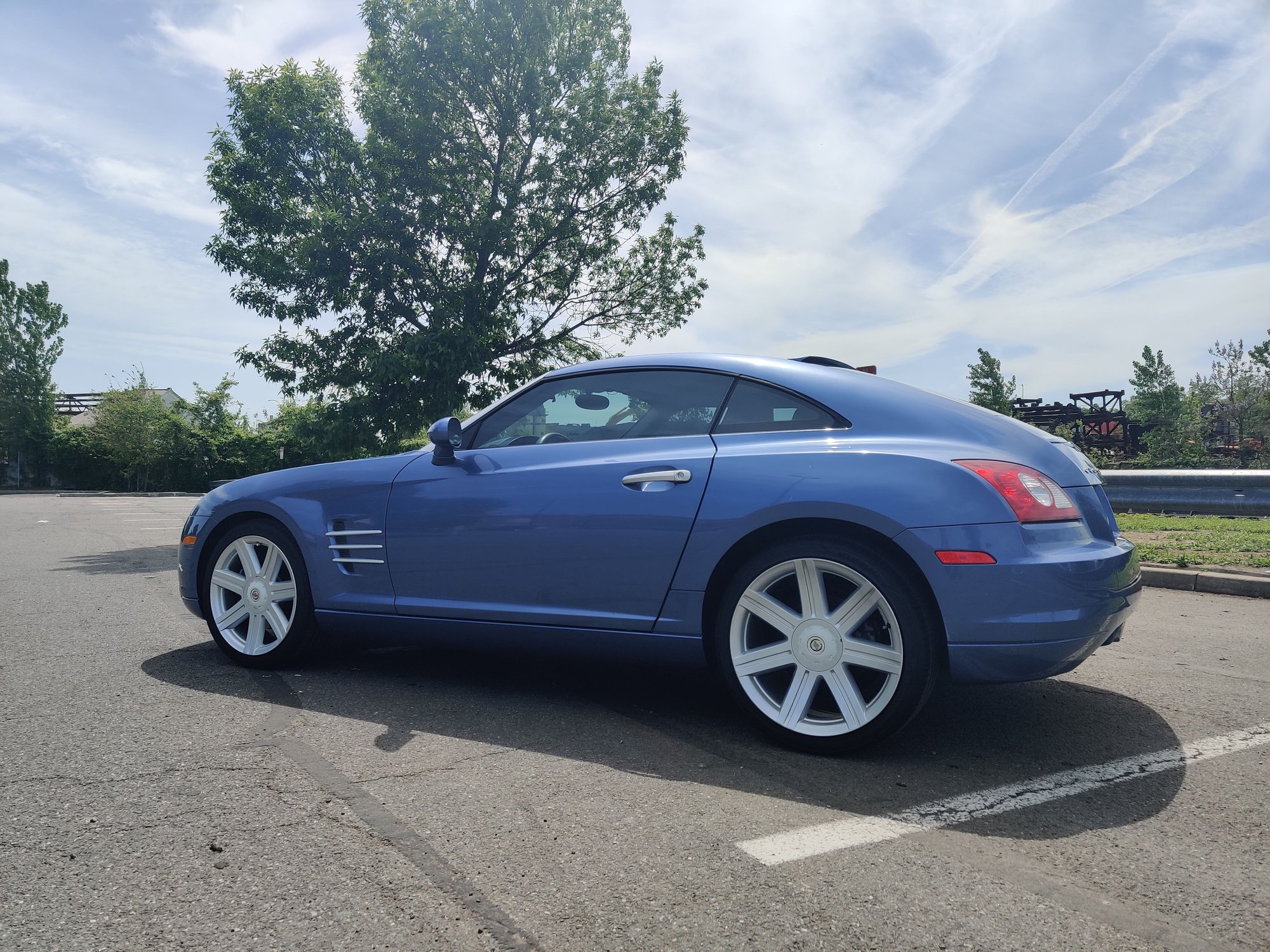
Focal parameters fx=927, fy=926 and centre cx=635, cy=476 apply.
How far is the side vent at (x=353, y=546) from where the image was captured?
415 centimetres

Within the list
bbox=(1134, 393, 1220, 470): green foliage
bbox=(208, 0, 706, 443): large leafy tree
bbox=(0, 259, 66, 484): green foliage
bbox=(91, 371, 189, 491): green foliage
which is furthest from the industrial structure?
bbox=(0, 259, 66, 484): green foliage

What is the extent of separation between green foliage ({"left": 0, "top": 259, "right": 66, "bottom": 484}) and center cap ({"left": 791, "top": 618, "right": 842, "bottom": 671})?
60.0 metres

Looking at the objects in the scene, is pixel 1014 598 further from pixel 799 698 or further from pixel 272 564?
pixel 272 564

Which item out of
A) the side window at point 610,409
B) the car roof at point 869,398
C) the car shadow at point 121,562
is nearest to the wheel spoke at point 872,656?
the car roof at point 869,398

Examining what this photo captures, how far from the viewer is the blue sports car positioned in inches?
116

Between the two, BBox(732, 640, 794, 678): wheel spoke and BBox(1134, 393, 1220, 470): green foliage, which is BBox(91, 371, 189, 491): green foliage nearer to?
BBox(1134, 393, 1220, 470): green foliage

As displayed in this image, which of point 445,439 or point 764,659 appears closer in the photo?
point 764,659

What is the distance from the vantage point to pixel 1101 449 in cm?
3091

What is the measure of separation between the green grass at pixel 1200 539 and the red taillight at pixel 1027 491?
11.0 feet

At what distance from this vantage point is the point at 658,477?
135 inches

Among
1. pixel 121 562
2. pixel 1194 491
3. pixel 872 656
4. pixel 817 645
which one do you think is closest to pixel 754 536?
pixel 817 645

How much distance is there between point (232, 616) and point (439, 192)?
1308 cm

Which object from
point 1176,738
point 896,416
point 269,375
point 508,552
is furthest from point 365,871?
point 269,375

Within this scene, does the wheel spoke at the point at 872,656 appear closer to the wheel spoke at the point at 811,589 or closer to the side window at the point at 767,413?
the wheel spoke at the point at 811,589
